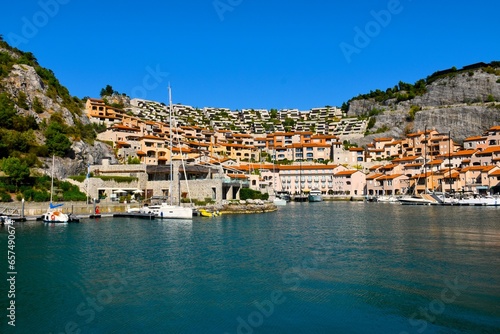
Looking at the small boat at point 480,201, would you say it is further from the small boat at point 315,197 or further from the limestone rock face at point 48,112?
the limestone rock face at point 48,112

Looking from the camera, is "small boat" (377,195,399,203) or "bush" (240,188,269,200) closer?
"bush" (240,188,269,200)

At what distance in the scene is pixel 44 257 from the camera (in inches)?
762

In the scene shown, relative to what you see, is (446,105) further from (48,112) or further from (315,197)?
(48,112)

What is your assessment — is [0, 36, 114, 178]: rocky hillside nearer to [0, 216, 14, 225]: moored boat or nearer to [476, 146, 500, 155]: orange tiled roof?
[0, 216, 14, 225]: moored boat

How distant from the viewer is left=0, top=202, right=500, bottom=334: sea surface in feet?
37.2

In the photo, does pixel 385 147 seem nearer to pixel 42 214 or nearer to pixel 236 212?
pixel 236 212

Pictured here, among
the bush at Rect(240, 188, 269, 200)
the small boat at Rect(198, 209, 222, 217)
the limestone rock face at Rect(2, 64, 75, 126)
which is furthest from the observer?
the limestone rock face at Rect(2, 64, 75, 126)

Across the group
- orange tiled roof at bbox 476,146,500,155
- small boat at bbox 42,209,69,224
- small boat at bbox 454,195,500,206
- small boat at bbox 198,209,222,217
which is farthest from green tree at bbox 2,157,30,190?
orange tiled roof at bbox 476,146,500,155

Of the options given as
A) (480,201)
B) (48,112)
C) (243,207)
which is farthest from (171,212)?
(480,201)

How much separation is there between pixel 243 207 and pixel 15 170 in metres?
22.2

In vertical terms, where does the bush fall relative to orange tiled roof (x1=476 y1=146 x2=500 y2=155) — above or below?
below

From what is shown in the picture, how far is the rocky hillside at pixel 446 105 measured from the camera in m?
92.9

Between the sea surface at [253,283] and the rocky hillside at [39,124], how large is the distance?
2158 centimetres

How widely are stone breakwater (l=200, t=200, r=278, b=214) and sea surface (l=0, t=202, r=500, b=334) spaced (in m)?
16.1
